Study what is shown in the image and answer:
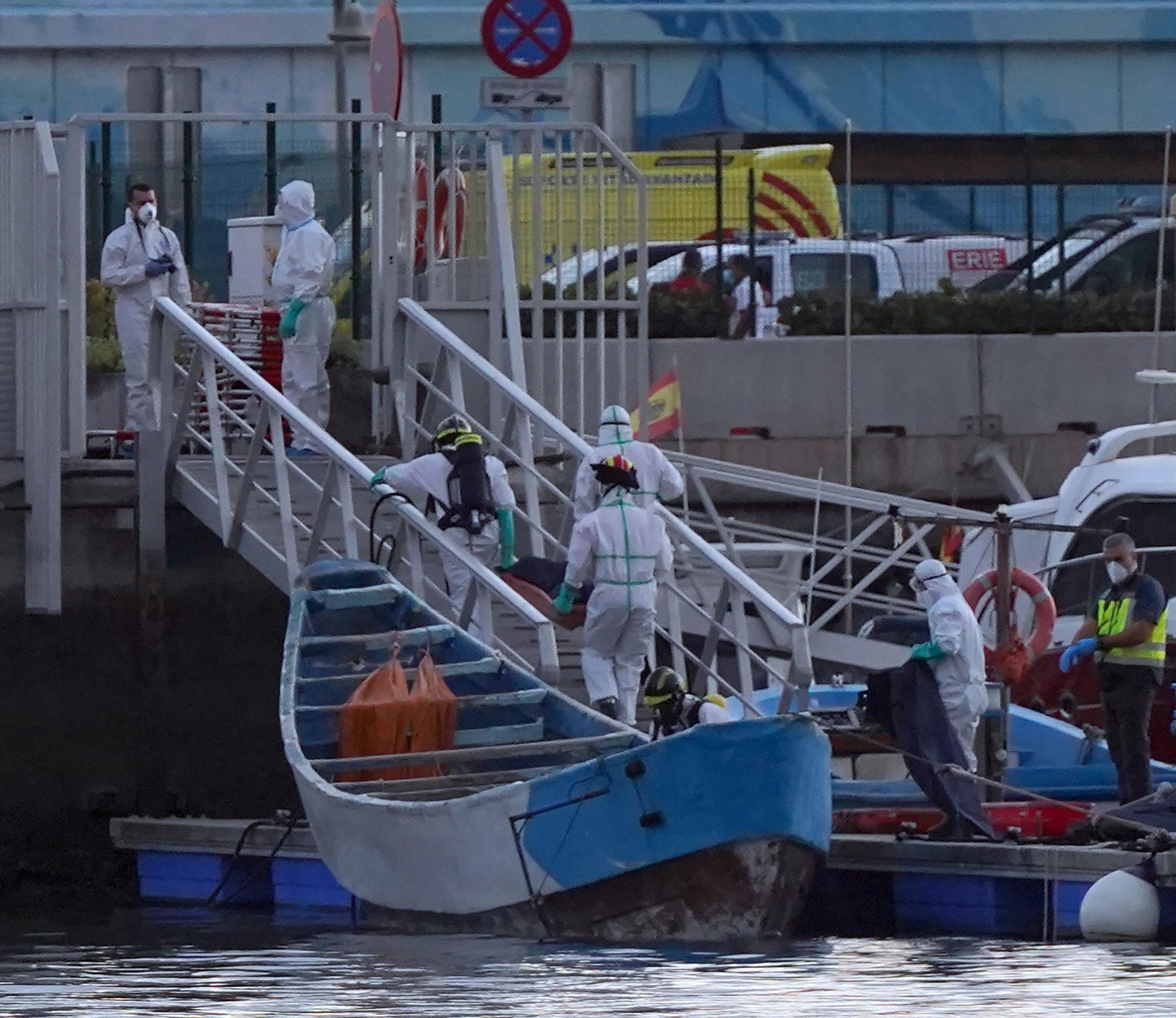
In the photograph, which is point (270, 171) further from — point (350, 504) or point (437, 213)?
point (350, 504)

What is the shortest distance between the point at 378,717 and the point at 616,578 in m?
1.35

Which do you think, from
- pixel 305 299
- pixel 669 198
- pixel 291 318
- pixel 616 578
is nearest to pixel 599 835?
pixel 616 578

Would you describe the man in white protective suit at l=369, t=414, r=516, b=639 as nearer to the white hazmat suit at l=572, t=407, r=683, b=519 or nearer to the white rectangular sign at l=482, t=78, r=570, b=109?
the white hazmat suit at l=572, t=407, r=683, b=519

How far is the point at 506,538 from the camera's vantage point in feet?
56.4

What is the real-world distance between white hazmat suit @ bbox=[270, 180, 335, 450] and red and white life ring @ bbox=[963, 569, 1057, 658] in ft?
13.0

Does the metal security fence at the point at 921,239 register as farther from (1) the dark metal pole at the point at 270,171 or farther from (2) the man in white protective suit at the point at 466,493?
(2) the man in white protective suit at the point at 466,493

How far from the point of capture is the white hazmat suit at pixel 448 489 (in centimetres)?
1717

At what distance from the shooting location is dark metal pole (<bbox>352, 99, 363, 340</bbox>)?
70.8 ft

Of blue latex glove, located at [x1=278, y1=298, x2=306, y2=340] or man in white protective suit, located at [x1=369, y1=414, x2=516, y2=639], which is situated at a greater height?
blue latex glove, located at [x1=278, y1=298, x2=306, y2=340]

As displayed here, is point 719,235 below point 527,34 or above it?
below

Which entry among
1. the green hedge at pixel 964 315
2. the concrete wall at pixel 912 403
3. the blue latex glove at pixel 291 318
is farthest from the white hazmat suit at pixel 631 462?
the green hedge at pixel 964 315

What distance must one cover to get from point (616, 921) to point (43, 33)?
25.4 metres

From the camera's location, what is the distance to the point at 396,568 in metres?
18.0

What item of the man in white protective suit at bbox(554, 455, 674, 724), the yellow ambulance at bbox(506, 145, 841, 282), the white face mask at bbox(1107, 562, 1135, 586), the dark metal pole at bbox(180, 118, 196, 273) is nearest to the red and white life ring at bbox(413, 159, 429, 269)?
the yellow ambulance at bbox(506, 145, 841, 282)
